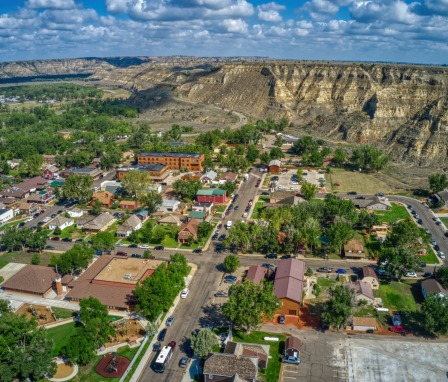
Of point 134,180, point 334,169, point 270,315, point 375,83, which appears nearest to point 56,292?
point 270,315

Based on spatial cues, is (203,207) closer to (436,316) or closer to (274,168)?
(274,168)

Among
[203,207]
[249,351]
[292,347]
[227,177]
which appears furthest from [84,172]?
[292,347]

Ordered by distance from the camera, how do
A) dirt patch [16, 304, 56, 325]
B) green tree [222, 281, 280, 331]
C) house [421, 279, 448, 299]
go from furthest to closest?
house [421, 279, 448, 299]
dirt patch [16, 304, 56, 325]
green tree [222, 281, 280, 331]

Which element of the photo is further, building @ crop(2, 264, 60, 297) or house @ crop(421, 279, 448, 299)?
building @ crop(2, 264, 60, 297)

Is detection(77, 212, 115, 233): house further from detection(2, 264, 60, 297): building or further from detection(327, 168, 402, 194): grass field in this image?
detection(327, 168, 402, 194): grass field

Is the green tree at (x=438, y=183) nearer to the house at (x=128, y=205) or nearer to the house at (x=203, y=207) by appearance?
the house at (x=203, y=207)

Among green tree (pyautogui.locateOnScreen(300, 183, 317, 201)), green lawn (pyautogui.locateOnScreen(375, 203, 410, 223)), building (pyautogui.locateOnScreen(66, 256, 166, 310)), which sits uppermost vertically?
green tree (pyautogui.locateOnScreen(300, 183, 317, 201))

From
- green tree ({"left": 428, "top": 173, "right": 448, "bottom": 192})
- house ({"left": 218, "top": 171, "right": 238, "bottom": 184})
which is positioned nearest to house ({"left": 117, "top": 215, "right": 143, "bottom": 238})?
house ({"left": 218, "top": 171, "right": 238, "bottom": 184})
